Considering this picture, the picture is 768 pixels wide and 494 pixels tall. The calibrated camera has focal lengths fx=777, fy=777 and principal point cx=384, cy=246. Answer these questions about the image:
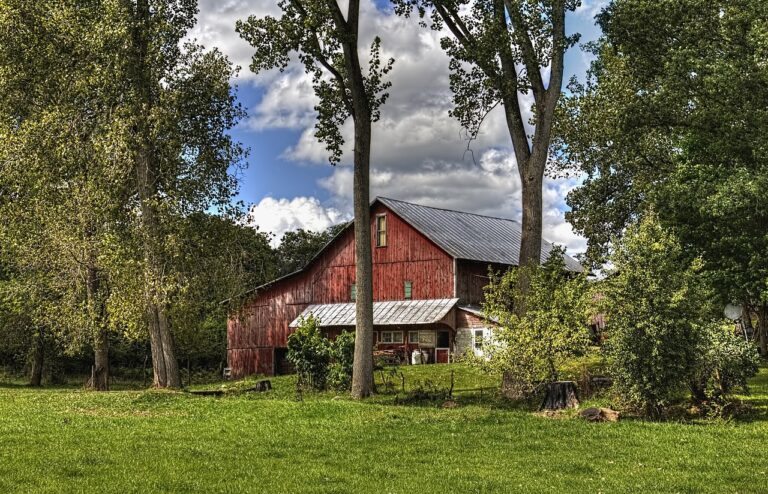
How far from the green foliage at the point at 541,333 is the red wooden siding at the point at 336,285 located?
23.7 meters

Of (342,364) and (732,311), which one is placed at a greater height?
(732,311)

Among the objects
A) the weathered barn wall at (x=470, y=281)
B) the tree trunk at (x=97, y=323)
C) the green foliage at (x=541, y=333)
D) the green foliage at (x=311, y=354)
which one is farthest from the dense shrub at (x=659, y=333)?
the weathered barn wall at (x=470, y=281)

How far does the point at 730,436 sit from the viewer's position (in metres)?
14.7

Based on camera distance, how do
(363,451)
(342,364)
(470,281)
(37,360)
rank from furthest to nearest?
(470,281) → (37,360) → (342,364) → (363,451)

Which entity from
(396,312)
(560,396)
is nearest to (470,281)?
(396,312)

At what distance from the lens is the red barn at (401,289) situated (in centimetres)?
4425

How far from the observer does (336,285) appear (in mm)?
50062

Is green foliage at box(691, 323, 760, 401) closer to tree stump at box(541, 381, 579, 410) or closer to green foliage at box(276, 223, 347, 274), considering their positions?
tree stump at box(541, 381, 579, 410)

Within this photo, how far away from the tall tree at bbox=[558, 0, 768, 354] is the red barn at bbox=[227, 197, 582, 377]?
48.3ft

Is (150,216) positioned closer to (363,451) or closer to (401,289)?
(363,451)

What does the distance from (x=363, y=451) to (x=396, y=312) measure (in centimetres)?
3231

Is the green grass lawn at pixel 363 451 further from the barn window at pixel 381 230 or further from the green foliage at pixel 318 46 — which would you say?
the barn window at pixel 381 230

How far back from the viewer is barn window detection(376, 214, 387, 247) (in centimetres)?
4800

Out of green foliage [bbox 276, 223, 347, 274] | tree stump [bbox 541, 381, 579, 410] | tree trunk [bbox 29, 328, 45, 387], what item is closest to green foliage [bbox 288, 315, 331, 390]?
tree stump [bbox 541, 381, 579, 410]
